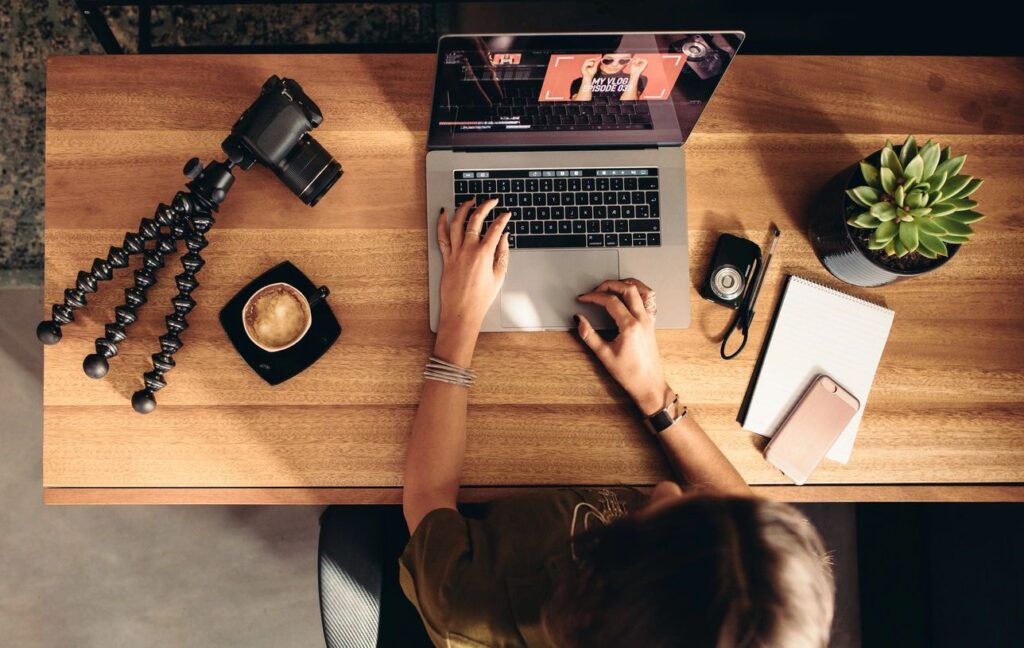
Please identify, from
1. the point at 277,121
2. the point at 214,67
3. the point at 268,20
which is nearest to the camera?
the point at 277,121

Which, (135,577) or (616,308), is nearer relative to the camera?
(616,308)

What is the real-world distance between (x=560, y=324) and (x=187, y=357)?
1.90ft

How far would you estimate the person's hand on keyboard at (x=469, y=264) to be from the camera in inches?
37.7

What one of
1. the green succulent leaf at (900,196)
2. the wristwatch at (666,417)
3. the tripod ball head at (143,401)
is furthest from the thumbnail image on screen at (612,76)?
the tripod ball head at (143,401)

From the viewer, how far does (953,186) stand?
2.92 feet

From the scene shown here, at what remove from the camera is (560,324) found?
1.00m

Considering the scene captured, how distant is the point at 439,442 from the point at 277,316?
307mm

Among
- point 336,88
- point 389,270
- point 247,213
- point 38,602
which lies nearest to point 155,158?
point 247,213

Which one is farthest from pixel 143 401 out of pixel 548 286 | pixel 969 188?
pixel 969 188

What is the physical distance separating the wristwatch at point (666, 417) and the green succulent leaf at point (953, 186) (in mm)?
467

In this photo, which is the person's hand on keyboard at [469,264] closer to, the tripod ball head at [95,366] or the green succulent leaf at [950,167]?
the tripod ball head at [95,366]

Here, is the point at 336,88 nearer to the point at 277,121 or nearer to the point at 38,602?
the point at 277,121

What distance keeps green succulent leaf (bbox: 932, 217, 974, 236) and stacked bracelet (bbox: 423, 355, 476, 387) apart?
0.70 metres

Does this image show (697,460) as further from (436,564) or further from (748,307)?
(436,564)
